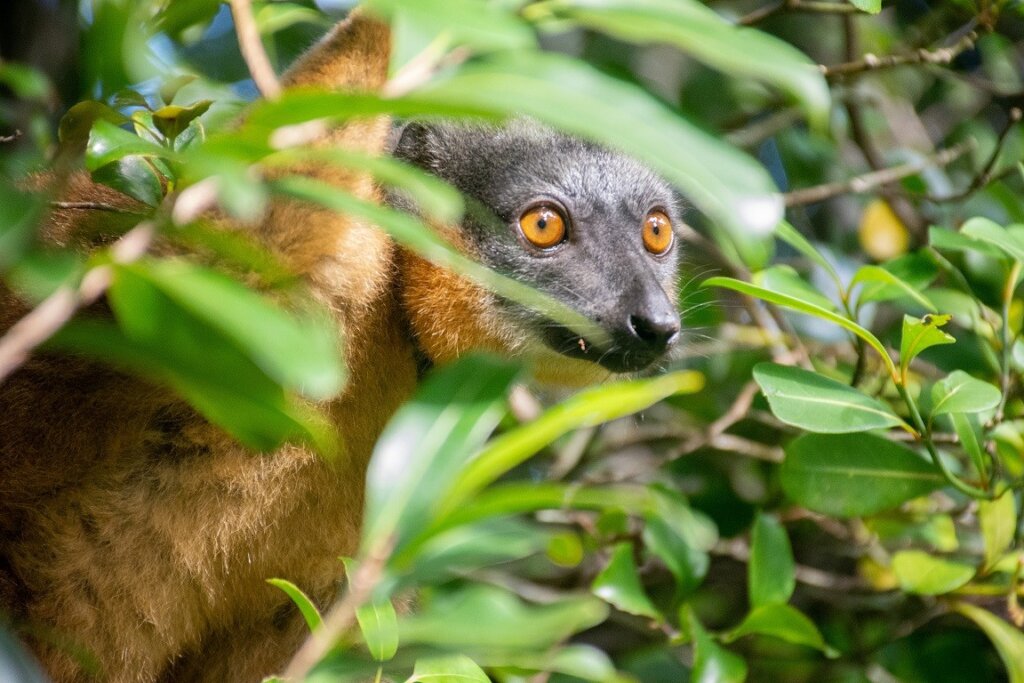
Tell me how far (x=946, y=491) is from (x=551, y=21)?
9.08 feet

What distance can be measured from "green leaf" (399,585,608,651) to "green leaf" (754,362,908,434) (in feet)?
3.94

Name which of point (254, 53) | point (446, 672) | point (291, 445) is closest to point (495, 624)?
point (446, 672)

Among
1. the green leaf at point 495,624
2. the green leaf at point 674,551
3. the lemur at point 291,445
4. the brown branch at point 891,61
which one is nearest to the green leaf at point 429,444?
the green leaf at point 495,624

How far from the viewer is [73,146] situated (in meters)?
2.13

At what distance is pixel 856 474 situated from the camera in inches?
114

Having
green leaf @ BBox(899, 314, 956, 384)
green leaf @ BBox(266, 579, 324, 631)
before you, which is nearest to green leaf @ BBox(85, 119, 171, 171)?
green leaf @ BBox(266, 579, 324, 631)

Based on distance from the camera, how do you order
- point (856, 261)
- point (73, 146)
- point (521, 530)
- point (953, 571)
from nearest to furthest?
point (521, 530)
point (73, 146)
point (953, 571)
point (856, 261)

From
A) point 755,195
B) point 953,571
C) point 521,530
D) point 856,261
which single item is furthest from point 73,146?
point 856,261

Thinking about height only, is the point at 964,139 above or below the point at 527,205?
below

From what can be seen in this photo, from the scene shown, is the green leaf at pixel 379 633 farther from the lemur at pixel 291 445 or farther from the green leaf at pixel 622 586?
the green leaf at pixel 622 586

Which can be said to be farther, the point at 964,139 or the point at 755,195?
the point at 964,139

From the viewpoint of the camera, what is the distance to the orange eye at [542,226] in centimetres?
317

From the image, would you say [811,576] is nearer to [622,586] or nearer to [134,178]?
[622,586]

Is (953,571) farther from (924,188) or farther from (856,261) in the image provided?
(856,261)
